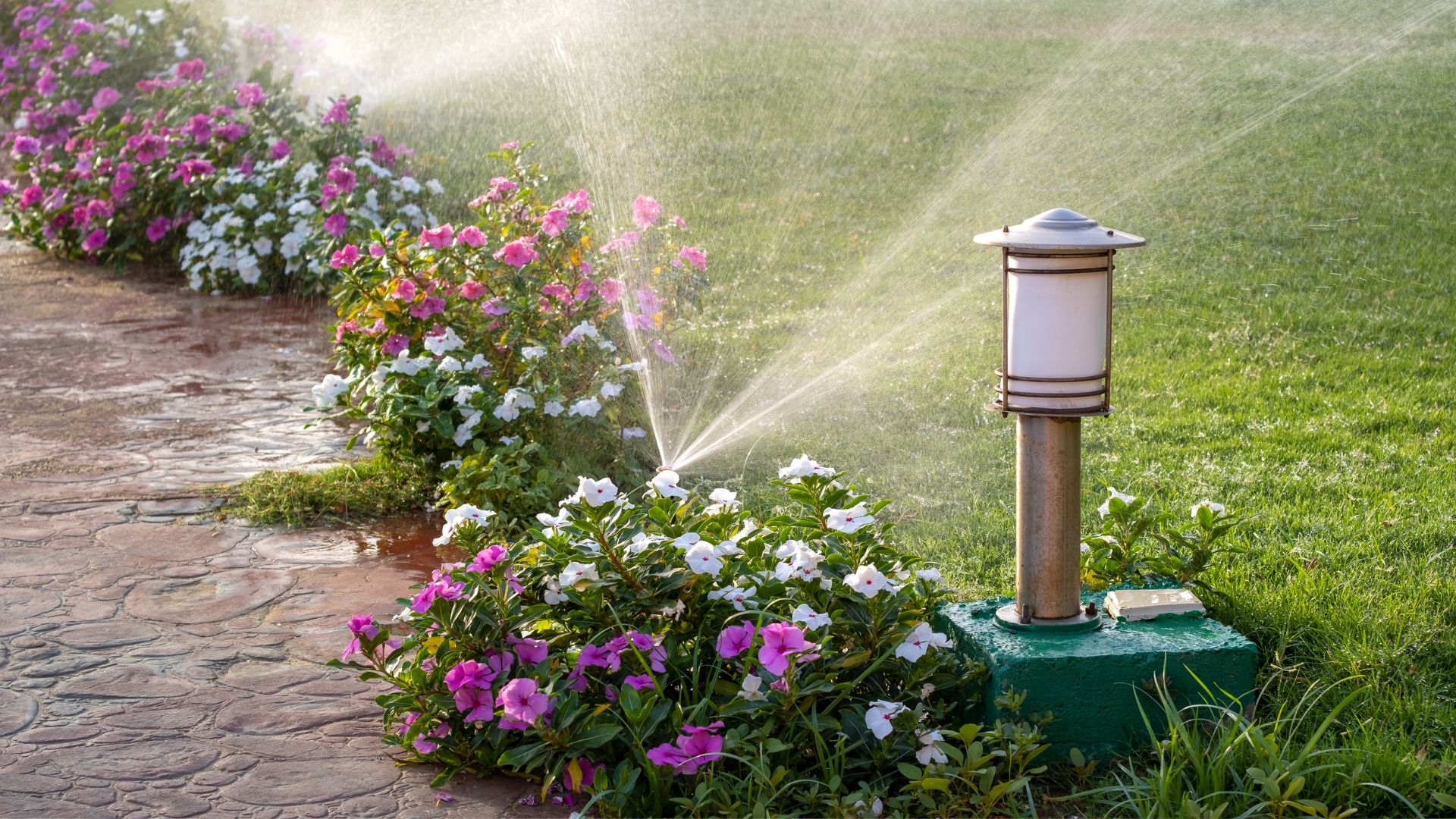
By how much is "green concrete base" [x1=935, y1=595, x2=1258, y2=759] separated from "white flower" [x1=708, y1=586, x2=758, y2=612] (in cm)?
44

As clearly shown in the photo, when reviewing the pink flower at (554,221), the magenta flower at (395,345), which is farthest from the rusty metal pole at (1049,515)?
the magenta flower at (395,345)

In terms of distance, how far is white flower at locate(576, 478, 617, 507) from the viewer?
2.64m

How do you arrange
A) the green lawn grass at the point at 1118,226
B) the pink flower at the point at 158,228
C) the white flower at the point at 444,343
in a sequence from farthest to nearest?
1. the pink flower at the point at 158,228
2. the white flower at the point at 444,343
3. the green lawn grass at the point at 1118,226

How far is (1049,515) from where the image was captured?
2.58 m

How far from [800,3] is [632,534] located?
→ 499 inches

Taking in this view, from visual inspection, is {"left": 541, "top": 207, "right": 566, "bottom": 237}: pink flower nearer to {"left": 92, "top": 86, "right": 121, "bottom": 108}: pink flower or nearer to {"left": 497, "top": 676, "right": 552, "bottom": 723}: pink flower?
{"left": 497, "top": 676, "right": 552, "bottom": 723}: pink flower

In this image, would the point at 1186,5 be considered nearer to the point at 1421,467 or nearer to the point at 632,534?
the point at 1421,467

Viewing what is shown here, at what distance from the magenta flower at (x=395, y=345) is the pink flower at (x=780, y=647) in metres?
2.28

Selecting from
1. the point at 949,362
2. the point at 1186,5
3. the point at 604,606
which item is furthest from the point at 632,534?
the point at 1186,5

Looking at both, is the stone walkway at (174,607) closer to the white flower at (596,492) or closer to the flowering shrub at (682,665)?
the flowering shrub at (682,665)

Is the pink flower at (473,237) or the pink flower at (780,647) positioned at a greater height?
the pink flower at (473,237)

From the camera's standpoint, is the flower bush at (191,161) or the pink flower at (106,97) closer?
the flower bush at (191,161)

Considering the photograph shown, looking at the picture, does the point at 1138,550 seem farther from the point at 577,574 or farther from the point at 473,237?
the point at 473,237

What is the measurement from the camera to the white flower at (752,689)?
2.42 meters
